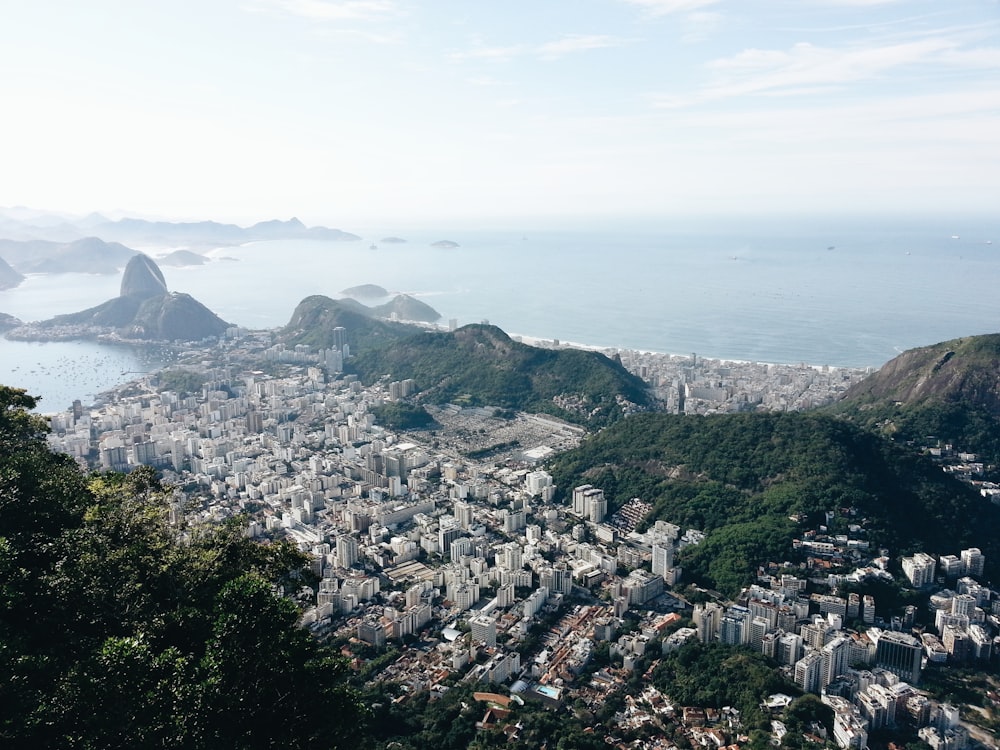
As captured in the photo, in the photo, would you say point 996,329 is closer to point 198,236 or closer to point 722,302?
point 722,302

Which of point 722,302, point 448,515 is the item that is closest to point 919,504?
point 448,515

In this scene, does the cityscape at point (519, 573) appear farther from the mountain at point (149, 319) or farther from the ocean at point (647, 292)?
the mountain at point (149, 319)

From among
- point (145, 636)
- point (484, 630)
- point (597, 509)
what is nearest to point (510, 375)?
point (597, 509)

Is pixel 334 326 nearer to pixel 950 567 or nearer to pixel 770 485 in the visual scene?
pixel 770 485

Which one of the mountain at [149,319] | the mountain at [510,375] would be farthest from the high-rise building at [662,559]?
the mountain at [149,319]

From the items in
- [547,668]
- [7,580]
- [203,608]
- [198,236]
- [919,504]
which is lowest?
[547,668]

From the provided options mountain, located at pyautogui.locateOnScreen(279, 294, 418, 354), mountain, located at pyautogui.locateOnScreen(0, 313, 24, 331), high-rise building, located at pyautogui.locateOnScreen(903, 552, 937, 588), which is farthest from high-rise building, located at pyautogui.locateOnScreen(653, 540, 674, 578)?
mountain, located at pyautogui.locateOnScreen(0, 313, 24, 331)

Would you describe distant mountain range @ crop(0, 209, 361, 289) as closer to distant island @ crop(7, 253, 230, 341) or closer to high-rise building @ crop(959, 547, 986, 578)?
distant island @ crop(7, 253, 230, 341)
